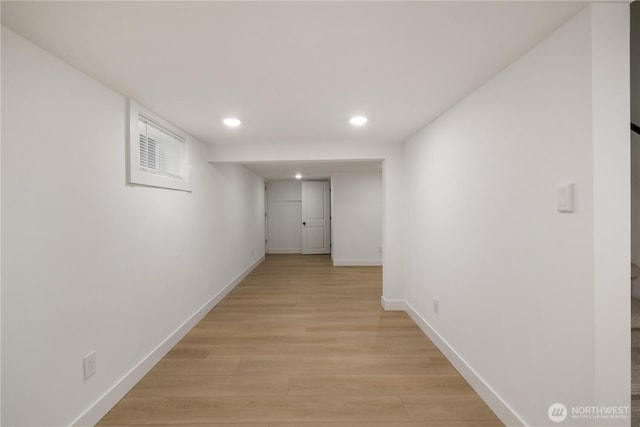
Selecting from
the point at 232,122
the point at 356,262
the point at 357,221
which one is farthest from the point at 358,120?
the point at 356,262

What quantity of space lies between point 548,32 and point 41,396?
3.06 m

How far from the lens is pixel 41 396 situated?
59.9 inches

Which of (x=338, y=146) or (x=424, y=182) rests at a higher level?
(x=338, y=146)

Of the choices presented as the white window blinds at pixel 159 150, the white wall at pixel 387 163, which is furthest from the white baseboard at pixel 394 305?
the white window blinds at pixel 159 150

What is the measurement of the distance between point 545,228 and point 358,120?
1.80 m

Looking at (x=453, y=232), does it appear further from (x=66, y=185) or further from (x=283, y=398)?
(x=66, y=185)

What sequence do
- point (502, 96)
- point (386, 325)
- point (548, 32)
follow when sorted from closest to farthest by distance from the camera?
point (548, 32) → point (502, 96) → point (386, 325)

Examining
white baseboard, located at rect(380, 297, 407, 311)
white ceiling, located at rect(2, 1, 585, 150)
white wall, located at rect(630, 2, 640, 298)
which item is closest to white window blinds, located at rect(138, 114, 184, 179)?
white ceiling, located at rect(2, 1, 585, 150)

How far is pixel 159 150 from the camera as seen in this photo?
279 centimetres

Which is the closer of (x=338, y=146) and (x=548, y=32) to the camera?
(x=548, y=32)

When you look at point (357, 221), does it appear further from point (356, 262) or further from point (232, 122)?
point (232, 122)

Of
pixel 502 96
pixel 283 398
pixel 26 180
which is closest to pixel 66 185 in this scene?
pixel 26 180

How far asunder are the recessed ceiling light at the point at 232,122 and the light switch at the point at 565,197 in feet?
8.14

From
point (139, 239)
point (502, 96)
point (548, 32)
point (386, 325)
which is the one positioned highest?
point (548, 32)
